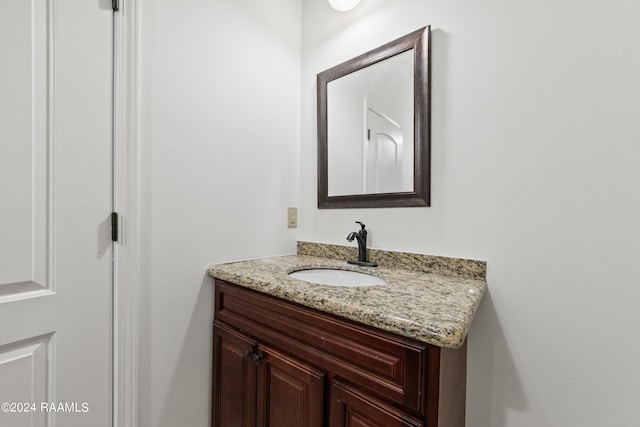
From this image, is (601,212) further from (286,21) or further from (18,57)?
(18,57)

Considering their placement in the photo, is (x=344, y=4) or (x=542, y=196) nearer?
(x=542, y=196)

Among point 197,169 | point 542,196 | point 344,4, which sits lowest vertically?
point 542,196

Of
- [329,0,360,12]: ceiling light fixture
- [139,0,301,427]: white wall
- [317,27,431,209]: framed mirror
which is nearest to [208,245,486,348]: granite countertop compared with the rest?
[139,0,301,427]: white wall

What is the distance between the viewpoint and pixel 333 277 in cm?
123

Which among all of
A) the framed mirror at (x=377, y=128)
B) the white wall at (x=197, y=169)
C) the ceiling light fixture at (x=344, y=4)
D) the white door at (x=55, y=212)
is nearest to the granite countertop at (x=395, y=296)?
the white wall at (x=197, y=169)

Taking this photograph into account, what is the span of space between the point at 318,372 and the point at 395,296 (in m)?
0.32

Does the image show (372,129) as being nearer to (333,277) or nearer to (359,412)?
(333,277)

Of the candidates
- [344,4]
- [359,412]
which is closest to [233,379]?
[359,412]

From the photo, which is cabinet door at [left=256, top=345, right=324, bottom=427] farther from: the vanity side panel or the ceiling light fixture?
the ceiling light fixture

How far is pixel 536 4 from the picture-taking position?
2.90 ft

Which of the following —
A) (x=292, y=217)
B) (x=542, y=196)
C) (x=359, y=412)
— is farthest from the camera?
(x=292, y=217)

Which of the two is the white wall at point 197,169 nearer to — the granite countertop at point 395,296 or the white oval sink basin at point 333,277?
the granite countertop at point 395,296

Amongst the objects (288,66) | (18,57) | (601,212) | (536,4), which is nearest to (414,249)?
(601,212)

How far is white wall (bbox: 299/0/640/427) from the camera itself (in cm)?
75
